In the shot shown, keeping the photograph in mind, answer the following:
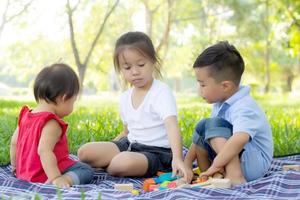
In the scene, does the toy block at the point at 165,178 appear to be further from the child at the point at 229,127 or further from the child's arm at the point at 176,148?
the child at the point at 229,127

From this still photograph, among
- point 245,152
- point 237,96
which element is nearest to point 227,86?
point 237,96

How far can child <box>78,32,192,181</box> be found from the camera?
3577 mm

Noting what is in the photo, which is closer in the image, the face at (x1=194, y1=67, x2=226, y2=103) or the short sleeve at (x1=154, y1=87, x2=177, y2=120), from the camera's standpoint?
the face at (x1=194, y1=67, x2=226, y2=103)

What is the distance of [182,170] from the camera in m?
3.20

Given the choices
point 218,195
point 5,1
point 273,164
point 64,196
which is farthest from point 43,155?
point 5,1

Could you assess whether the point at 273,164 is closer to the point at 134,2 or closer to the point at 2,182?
the point at 2,182

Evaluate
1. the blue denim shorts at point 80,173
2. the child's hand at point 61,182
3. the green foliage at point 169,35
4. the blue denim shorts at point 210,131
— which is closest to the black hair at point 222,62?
the blue denim shorts at point 210,131

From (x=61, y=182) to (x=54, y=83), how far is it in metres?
0.57

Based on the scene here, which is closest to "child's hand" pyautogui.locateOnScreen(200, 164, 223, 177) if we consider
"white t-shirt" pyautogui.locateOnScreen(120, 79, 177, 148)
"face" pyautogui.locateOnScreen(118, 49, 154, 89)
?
"white t-shirt" pyautogui.locateOnScreen(120, 79, 177, 148)

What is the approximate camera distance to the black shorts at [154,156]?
363 cm

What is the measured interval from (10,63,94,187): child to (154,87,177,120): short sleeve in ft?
1.91

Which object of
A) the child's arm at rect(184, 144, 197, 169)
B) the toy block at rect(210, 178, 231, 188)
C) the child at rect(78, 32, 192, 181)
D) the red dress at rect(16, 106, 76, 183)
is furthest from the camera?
the child at rect(78, 32, 192, 181)

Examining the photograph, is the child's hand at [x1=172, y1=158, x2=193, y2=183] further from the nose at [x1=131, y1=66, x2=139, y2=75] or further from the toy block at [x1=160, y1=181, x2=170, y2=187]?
the nose at [x1=131, y1=66, x2=139, y2=75]

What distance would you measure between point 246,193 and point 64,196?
84 cm
